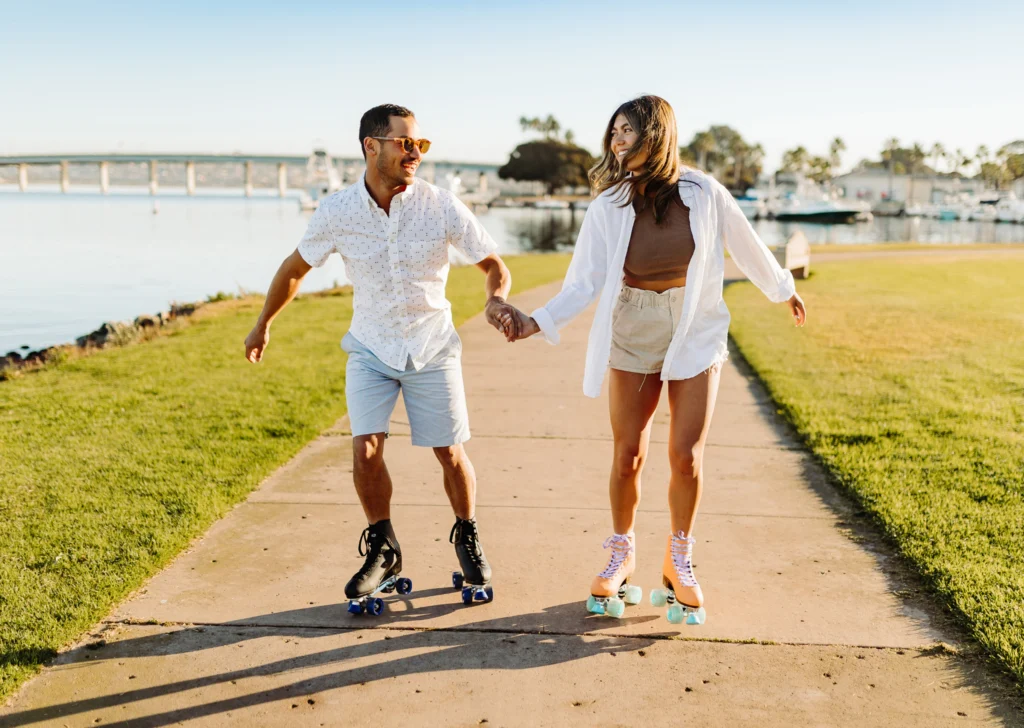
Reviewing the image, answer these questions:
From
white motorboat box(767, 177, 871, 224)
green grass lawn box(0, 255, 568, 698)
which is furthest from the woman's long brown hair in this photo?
white motorboat box(767, 177, 871, 224)

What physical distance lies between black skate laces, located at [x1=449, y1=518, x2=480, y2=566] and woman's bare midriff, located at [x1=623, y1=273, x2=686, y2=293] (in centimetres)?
127

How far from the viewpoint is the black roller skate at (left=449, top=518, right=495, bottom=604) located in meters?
3.98

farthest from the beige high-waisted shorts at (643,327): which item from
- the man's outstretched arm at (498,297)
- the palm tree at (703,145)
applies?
the palm tree at (703,145)

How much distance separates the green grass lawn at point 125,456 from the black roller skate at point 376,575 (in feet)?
3.35

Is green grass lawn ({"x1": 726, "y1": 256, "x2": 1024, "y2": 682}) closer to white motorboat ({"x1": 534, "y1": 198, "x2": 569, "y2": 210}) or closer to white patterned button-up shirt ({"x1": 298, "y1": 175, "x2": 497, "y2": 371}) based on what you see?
white patterned button-up shirt ({"x1": 298, "y1": 175, "x2": 497, "y2": 371})

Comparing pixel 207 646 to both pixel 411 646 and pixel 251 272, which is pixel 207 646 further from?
pixel 251 272

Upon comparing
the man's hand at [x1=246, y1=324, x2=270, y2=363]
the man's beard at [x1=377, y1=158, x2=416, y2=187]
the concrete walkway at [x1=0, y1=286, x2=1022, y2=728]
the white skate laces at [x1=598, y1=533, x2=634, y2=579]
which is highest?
the man's beard at [x1=377, y1=158, x2=416, y2=187]

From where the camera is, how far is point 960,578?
4.14 meters

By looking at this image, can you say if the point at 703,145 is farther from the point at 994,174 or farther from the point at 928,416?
the point at 928,416

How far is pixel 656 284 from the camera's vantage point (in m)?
3.80

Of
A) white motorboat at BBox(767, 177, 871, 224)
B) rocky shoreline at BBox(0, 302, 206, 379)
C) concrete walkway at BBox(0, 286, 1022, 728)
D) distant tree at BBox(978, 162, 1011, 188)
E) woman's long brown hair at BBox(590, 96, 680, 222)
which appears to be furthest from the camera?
distant tree at BBox(978, 162, 1011, 188)

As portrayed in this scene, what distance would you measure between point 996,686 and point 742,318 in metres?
10.3

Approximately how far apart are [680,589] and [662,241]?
1.40m

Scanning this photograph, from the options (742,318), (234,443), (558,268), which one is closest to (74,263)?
(558,268)
